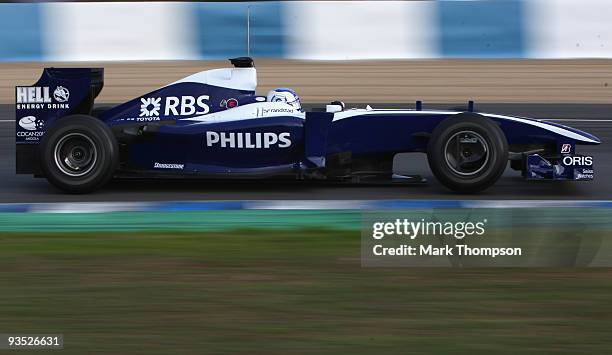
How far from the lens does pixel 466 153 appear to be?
8.30 metres

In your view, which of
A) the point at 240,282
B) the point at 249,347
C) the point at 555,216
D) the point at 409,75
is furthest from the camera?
the point at 409,75

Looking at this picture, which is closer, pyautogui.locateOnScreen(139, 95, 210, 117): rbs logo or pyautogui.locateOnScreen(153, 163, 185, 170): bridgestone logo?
pyautogui.locateOnScreen(153, 163, 185, 170): bridgestone logo

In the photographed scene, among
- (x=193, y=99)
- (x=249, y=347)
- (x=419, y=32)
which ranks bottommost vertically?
(x=249, y=347)

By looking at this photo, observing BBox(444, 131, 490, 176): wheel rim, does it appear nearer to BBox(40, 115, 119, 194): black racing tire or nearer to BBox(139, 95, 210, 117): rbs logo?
BBox(139, 95, 210, 117): rbs logo

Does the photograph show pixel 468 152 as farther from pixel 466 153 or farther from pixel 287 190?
pixel 287 190

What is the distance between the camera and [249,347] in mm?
4945

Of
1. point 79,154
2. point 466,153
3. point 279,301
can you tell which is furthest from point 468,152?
point 279,301

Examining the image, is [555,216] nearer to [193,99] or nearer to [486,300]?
[486,300]

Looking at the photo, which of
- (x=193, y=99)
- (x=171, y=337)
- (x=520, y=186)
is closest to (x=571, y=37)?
(x=520, y=186)

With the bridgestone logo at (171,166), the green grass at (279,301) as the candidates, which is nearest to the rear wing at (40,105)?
the bridgestone logo at (171,166)

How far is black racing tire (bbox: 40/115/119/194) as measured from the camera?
27.4 feet

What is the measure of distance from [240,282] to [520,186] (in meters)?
3.62

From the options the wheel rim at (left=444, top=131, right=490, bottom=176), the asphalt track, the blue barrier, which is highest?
the blue barrier

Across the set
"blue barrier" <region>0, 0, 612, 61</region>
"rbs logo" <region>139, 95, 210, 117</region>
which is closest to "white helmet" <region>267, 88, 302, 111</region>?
"rbs logo" <region>139, 95, 210, 117</region>
